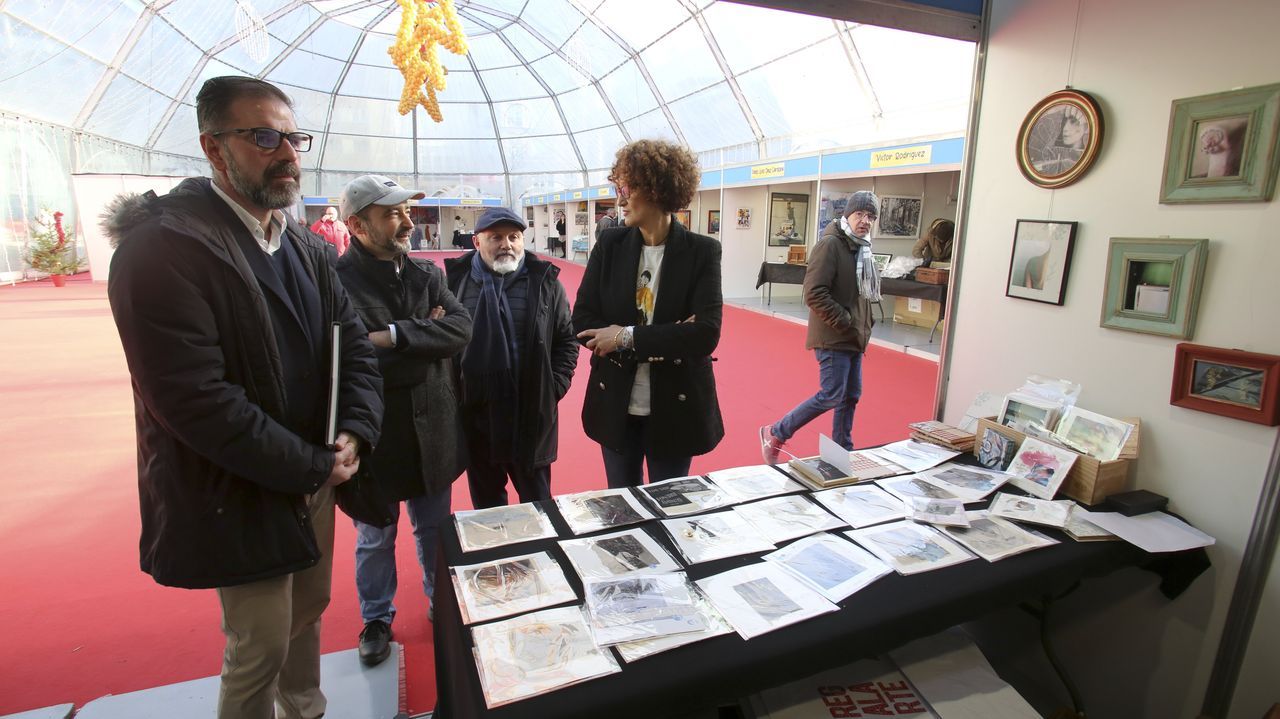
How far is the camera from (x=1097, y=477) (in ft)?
5.76

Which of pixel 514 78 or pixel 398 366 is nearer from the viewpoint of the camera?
pixel 398 366

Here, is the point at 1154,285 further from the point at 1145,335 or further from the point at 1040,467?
the point at 1040,467

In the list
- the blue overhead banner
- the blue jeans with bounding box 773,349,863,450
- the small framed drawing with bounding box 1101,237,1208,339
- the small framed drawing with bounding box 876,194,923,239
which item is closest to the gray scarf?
the blue jeans with bounding box 773,349,863,450

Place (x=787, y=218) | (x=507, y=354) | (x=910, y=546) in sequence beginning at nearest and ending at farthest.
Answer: (x=910, y=546) → (x=507, y=354) → (x=787, y=218)

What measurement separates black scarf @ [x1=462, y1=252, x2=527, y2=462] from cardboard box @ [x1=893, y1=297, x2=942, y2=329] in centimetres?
726

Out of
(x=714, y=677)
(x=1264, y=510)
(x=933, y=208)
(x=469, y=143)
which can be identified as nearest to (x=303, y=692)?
Answer: (x=714, y=677)

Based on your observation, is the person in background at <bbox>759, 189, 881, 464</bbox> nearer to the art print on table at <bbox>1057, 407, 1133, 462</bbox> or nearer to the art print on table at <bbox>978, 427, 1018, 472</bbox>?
the art print on table at <bbox>978, 427, 1018, 472</bbox>

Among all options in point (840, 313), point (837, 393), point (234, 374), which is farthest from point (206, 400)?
point (837, 393)

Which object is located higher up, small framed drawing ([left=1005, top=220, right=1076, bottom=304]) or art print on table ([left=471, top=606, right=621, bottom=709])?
small framed drawing ([left=1005, top=220, right=1076, bottom=304])

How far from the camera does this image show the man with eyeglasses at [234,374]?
1169 mm

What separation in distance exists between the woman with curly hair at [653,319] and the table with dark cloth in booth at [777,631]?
0.52 m

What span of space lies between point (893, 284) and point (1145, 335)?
6.75 metres

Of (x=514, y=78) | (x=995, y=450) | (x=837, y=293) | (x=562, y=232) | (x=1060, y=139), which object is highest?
(x=514, y=78)

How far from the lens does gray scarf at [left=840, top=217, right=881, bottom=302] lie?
346 centimetres
